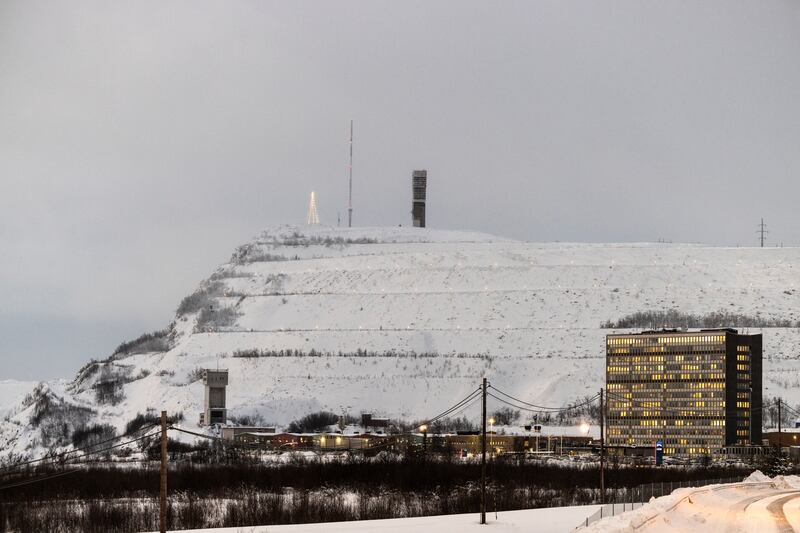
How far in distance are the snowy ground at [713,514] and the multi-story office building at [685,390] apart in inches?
4255

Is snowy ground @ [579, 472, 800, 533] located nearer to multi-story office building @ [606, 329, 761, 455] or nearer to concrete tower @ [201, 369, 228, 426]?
multi-story office building @ [606, 329, 761, 455]

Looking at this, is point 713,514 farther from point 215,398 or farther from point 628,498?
point 215,398

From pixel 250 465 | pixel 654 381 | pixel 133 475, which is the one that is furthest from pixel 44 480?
pixel 654 381

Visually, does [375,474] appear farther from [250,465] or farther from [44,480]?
[44,480]

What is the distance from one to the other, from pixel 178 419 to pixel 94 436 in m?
12.0

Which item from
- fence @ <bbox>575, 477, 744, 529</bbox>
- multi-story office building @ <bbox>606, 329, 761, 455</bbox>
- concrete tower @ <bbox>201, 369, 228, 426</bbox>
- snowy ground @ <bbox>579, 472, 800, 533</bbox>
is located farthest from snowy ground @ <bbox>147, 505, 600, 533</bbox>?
concrete tower @ <bbox>201, 369, 228, 426</bbox>

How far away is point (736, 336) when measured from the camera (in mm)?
191250

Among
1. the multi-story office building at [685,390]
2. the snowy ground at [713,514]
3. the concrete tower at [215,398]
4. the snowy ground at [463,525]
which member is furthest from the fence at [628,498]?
the concrete tower at [215,398]

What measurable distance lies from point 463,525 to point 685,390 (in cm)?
12425

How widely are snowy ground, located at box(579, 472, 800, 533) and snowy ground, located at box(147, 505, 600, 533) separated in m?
5.05

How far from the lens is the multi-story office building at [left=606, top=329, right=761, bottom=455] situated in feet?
608

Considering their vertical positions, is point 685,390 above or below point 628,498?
above

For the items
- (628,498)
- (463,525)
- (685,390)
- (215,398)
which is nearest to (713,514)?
(463,525)

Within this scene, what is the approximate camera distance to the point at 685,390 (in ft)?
622
